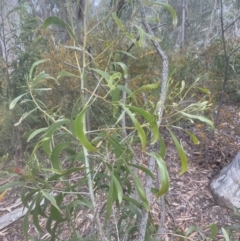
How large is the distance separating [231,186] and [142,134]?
79.4 inches

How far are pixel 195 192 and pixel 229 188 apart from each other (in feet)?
1.08

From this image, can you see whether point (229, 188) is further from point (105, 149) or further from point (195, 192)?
point (105, 149)

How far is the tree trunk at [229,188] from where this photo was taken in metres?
2.59

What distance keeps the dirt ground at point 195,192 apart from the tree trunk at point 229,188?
0.07m

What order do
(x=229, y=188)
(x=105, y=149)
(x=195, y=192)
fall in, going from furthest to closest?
(x=195, y=192) → (x=229, y=188) → (x=105, y=149)

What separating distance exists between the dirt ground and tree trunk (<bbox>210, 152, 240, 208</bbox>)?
67 mm

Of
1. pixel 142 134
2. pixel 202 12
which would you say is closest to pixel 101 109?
pixel 142 134

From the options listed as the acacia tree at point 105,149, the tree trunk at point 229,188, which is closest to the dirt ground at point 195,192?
the tree trunk at point 229,188

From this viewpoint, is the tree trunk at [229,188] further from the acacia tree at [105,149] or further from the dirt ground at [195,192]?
the acacia tree at [105,149]

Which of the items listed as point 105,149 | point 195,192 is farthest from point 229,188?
point 105,149

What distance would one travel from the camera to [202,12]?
67.7 ft

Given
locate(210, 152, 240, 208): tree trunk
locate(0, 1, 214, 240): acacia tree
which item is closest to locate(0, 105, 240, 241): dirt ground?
locate(210, 152, 240, 208): tree trunk

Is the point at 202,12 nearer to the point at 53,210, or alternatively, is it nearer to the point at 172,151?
the point at 172,151

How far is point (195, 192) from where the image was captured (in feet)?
9.44
